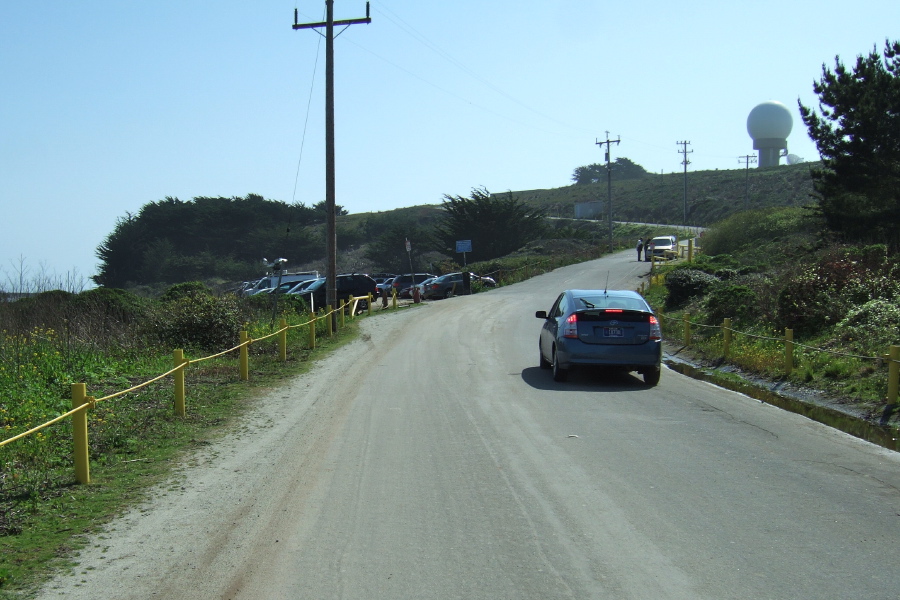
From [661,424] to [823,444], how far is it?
76.4 inches

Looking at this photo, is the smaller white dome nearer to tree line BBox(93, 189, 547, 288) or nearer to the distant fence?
tree line BBox(93, 189, 547, 288)

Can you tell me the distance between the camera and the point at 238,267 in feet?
274

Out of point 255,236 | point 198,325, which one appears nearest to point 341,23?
point 198,325

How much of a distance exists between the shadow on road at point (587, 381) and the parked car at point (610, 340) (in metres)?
0.29

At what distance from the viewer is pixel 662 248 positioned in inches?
2112

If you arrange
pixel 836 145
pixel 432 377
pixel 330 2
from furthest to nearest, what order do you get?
1. pixel 836 145
2. pixel 330 2
3. pixel 432 377

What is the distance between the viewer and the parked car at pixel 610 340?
45.5 ft

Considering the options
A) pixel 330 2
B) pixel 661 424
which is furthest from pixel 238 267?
pixel 661 424

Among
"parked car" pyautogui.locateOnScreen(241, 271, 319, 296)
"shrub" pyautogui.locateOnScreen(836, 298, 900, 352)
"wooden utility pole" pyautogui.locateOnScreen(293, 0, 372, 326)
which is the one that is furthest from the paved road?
"parked car" pyautogui.locateOnScreen(241, 271, 319, 296)

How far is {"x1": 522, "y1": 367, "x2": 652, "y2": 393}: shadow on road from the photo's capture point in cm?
1371

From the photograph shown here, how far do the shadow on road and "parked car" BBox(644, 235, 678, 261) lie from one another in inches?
1460

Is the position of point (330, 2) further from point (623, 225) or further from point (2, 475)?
point (623, 225)

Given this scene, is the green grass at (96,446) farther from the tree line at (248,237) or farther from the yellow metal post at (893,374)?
the tree line at (248,237)

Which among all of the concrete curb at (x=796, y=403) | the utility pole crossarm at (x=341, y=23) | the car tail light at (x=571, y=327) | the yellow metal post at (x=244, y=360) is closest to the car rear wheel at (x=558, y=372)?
the car tail light at (x=571, y=327)
